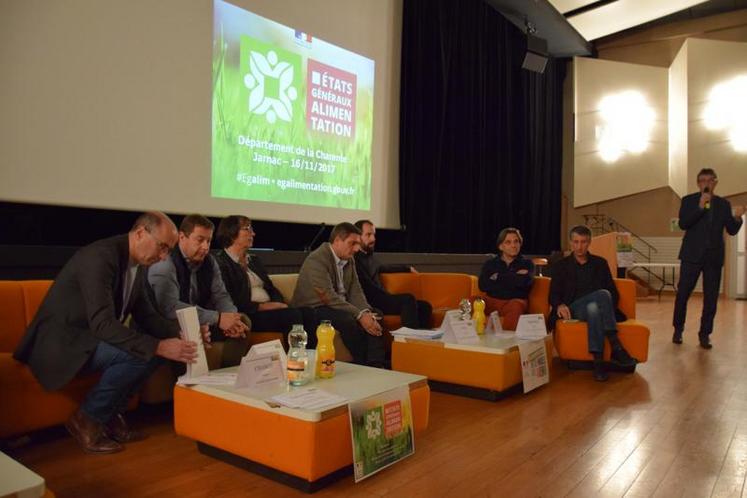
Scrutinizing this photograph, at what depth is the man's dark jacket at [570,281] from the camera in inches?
155

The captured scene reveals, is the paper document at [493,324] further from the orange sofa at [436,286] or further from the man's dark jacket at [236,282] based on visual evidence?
the man's dark jacket at [236,282]

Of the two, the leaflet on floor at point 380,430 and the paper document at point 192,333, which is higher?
the paper document at point 192,333

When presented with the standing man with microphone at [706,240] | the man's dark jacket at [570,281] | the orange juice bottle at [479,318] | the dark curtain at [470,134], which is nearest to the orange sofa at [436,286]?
the man's dark jacket at [570,281]

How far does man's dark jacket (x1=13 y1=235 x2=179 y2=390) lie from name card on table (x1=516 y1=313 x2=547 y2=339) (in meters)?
2.15

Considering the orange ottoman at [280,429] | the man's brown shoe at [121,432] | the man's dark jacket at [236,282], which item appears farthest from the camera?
the man's dark jacket at [236,282]

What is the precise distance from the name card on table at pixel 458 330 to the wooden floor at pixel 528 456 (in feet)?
1.06

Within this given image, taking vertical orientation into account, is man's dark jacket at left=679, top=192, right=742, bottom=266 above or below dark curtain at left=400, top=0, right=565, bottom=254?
below

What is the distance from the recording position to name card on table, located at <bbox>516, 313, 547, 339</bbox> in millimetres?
3422

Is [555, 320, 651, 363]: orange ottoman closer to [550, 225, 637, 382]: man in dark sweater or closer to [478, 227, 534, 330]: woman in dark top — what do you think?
[550, 225, 637, 382]: man in dark sweater

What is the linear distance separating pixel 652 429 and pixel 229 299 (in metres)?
2.13

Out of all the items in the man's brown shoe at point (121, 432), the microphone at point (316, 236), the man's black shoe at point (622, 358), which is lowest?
the man's brown shoe at point (121, 432)

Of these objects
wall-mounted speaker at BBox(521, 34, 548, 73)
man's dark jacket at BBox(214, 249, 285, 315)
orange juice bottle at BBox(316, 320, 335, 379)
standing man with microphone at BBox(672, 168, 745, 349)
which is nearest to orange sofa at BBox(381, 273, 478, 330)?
man's dark jacket at BBox(214, 249, 285, 315)

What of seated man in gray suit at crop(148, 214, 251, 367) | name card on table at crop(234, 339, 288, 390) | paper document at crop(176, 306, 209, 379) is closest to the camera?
name card on table at crop(234, 339, 288, 390)

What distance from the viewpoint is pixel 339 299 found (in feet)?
11.2
